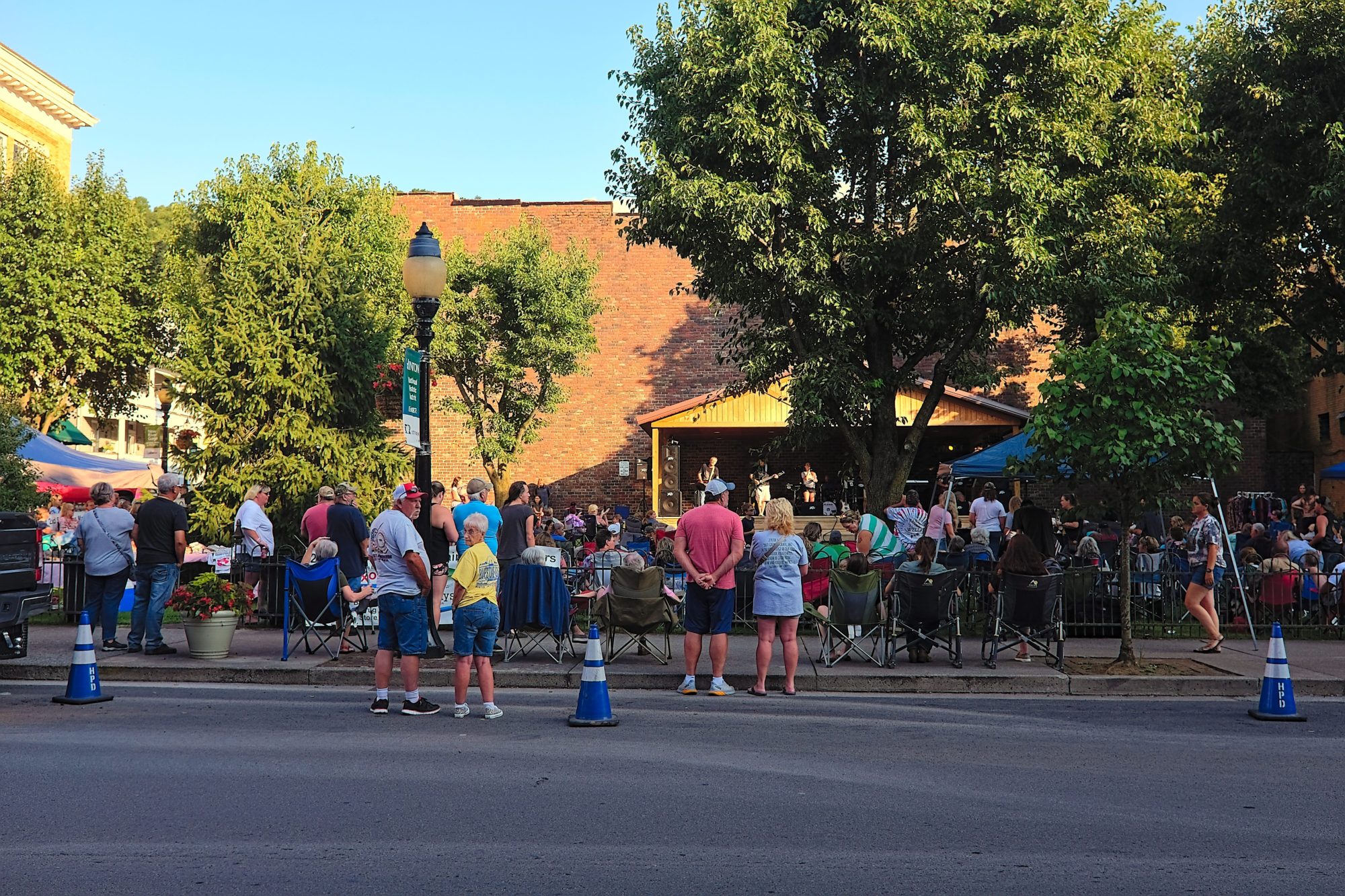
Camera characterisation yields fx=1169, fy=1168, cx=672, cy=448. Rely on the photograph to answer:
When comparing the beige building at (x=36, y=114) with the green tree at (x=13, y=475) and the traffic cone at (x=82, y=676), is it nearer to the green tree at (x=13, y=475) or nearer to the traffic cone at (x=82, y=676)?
the green tree at (x=13, y=475)

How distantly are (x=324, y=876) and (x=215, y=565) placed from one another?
Answer: 450 inches

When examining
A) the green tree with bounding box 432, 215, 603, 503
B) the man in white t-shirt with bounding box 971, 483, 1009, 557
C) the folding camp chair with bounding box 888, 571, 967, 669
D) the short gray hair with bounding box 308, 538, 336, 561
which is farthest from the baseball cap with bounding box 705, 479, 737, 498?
the green tree with bounding box 432, 215, 603, 503

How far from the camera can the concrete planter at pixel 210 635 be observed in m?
12.2

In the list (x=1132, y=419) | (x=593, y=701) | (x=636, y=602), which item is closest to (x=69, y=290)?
(x=636, y=602)

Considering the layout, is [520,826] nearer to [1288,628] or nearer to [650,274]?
[1288,628]

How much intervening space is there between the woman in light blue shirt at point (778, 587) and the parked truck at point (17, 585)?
22.2ft

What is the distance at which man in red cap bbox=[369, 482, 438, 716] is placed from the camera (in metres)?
9.39

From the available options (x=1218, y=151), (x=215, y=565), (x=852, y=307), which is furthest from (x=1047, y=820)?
(x=1218, y=151)

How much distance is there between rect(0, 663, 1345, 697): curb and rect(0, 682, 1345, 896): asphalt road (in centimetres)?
117

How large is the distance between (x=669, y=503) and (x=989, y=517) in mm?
16240

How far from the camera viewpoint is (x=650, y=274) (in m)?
37.9

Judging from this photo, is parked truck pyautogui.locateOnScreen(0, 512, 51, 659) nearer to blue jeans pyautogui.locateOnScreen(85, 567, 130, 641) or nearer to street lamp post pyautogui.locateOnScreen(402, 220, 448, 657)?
blue jeans pyautogui.locateOnScreen(85, 567, 130, 641)

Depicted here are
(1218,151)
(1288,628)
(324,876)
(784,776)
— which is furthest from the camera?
(1218,151)

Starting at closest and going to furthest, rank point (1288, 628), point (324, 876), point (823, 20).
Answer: point (324, 876) → point (1288, 628) → point (823, 20)
